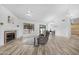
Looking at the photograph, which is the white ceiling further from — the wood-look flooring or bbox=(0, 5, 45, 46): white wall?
the wood-look flooring

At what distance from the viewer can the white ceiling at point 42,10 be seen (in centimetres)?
279

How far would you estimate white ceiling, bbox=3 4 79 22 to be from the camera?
2791 millimetres

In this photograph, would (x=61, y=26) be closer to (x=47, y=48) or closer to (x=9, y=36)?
(x=47, y=48)

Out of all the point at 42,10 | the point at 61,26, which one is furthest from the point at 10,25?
the point at 61,26

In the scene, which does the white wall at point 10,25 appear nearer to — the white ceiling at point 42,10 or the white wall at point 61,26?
the white ceiling at point 42,10

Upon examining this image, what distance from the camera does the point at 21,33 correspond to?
2865 millimetres

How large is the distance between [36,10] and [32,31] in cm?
50

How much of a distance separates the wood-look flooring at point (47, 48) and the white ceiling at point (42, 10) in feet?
1.91

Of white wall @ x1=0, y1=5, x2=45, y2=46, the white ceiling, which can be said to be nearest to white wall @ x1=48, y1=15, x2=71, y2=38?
the white ceiling

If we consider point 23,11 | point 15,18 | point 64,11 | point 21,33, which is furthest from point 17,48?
point 64,11

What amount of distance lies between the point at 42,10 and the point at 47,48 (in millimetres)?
890

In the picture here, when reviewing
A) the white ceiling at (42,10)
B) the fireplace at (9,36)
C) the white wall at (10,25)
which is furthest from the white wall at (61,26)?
the fireplace at (9,36)

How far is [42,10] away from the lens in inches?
112

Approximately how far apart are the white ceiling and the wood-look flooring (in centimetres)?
58
